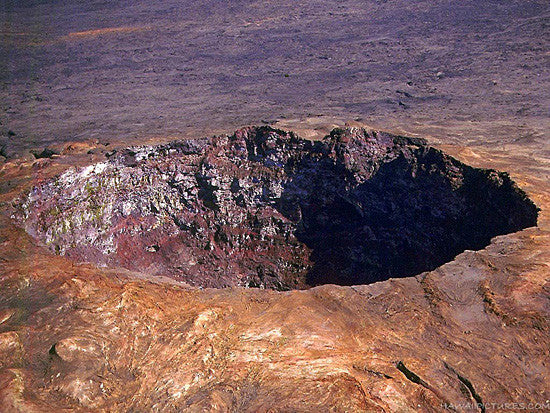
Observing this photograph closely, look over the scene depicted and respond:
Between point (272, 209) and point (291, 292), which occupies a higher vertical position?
point (291, 292)

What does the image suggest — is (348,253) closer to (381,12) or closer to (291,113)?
(291,113)

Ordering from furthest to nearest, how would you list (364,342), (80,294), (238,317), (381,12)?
(381,12) → (80,294) → (238,317) → (364,342)

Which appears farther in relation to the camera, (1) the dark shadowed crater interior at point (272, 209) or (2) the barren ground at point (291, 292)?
(1) the dark shadowed crater interior at point (272, 209)

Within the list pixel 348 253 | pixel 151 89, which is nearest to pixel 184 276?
pixel 348 253

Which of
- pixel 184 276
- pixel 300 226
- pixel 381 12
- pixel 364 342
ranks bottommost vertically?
pixel 184 276

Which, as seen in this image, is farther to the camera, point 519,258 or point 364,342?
point 519,258

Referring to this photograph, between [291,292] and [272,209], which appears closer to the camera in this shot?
[291,292]

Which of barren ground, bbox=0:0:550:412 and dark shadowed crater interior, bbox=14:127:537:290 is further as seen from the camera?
dark shadowed crater interior, bbox=14:127:537:290

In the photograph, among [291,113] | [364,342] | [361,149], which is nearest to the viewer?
[364,342]
